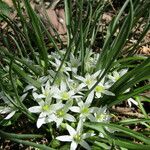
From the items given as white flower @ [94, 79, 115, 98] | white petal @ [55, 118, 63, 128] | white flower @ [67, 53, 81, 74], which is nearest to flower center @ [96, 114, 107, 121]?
white flower @ [94, 79, 115, 98]

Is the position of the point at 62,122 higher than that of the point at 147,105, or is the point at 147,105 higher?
the point at 62,122

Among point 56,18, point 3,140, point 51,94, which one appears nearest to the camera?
point 51,94

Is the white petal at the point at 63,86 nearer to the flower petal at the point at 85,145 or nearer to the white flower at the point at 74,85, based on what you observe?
the white flower at the point at 74,85

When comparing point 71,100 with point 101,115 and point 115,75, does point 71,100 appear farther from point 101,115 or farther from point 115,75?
point 115,75

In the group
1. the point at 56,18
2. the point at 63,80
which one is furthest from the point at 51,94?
the point at 56,18

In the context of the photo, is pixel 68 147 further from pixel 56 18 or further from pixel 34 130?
pixel 56 18

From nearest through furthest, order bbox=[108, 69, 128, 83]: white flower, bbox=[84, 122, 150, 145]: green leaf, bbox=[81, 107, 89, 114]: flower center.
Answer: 1. bbox=[84, 122, 150, 145]: green leaf
2. bbox=[81, 107, 89, 114]: flower center
3. bbox=[108, 69, 128, 83]: white flower

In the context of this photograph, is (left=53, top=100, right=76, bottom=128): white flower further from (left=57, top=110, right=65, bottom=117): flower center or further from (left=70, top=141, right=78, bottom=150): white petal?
(left=70, top=141, right=78, bottom=150): white petal

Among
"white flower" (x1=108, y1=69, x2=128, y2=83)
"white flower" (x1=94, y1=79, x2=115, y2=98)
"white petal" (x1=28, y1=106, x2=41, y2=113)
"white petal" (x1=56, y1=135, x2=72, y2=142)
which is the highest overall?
"white petal" (x1=28, y1=106, x2=41, y2=113)

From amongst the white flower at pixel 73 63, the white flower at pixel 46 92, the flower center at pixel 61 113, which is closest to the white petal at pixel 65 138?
the flower center at pixel 61 113
